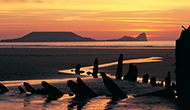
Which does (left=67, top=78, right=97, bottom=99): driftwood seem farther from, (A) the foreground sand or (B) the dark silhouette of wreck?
(A) the foreground sand

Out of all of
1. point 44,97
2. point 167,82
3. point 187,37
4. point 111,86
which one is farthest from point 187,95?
point 44,97

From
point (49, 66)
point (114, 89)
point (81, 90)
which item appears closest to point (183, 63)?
point (114, 89)

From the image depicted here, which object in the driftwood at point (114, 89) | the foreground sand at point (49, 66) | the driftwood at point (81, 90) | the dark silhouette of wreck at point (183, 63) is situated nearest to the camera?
the dark silhouette of wreck at point (183, 63)

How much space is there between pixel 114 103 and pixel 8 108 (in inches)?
236

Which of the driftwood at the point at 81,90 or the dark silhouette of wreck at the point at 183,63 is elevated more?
the dark silhouette of wreck at the point at 183,63

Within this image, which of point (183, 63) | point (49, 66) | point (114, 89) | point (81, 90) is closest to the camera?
point (183, 63)

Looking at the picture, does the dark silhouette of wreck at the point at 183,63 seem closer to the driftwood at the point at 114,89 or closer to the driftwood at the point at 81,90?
the driftwood at the point at 114,89

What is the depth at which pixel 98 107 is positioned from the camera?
17297 mm

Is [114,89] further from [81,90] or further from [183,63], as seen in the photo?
[183,63]

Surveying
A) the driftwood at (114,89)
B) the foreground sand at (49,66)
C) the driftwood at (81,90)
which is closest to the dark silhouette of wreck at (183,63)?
the driftwood at (114,89)

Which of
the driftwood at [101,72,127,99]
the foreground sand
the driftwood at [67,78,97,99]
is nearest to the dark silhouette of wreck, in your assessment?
the driftwood at [101,72,127,99]

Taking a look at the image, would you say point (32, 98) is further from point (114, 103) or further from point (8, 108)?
point (114, 103)

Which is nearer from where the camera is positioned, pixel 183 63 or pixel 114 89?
pixel 183 63

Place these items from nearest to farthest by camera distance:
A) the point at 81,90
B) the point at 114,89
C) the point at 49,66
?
the point at 114,89
the point at 81,90
the point at 49,66
